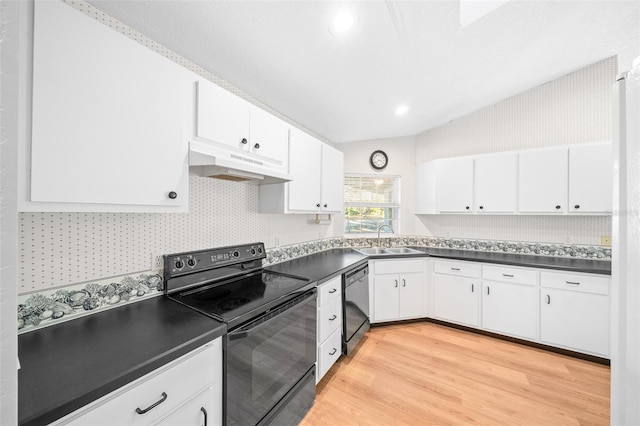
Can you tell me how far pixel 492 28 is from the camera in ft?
6.01

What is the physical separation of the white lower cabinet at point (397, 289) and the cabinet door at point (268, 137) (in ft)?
5.74

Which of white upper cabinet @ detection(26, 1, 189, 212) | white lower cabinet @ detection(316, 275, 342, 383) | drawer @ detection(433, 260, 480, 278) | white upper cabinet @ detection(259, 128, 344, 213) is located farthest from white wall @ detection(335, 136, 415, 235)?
white upper cabinet @ detection(26, 1, 189, 212)

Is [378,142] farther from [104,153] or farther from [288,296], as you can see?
[104,153]

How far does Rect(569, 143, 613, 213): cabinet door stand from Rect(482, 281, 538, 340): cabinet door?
1.02 metres

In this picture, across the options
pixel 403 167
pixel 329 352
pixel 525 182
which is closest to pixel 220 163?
pixel 329 352

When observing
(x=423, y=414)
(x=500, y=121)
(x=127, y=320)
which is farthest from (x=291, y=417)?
(x=500, y=121)

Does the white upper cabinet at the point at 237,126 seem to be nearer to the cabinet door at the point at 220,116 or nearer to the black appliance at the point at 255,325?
the cabinet door at the point at 220,116

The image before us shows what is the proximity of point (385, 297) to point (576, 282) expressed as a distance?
1828mm

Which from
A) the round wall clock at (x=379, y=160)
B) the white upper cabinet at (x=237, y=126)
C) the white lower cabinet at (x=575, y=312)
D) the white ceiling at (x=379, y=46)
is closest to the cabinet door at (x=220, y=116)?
the white upper cabinet at (x=237, y=126)

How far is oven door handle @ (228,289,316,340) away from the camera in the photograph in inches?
47.6

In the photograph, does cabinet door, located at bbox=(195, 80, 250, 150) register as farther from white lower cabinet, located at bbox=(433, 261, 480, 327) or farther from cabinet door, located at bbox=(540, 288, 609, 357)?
cabinet door, located at bbox=(540, 288, 609, 357)

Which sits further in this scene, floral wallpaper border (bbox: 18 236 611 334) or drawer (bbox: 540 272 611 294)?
drawer (bbox: 540 272 611 294)

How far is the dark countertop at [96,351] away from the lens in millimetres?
710

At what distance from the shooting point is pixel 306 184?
2404 mm
